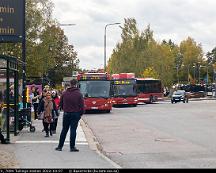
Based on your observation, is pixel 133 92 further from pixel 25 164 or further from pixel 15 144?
pixel 25 164

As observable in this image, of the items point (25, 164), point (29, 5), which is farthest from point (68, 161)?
point (29, 5)

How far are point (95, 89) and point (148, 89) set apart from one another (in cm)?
2413

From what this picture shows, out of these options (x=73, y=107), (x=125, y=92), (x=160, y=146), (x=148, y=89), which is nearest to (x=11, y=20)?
(x=73, y=107)

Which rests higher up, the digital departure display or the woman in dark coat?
the digital departure display

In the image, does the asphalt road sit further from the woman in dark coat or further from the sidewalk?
the woman in dark coat

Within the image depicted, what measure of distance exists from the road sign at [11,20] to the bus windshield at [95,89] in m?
20.4

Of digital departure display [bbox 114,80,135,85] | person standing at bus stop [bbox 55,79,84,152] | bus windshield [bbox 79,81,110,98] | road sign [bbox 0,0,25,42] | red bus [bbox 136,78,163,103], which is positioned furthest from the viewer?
red bus [bbox 136,78,163,103]

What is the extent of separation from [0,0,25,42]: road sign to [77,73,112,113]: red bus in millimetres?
20179

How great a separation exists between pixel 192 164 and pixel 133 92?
4031 centimetres

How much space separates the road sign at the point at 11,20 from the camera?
58.2 ft

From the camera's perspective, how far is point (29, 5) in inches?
1380

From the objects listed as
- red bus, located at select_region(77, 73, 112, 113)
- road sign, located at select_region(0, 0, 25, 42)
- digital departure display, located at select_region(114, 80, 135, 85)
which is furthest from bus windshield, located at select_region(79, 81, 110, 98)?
road sign, located at select_region(0, 0, 25, 42)

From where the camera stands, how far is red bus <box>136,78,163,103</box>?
201 feet

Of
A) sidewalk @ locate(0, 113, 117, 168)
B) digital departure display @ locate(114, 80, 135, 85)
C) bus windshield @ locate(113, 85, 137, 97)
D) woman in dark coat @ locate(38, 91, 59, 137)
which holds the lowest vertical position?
sidewalk @ locate(0, 113, 117, 168)
